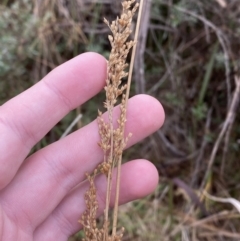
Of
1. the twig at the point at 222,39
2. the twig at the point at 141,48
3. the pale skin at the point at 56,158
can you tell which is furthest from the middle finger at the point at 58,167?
the twig at the point at 222,39

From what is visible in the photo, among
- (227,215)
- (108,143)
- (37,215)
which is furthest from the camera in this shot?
(227,215)

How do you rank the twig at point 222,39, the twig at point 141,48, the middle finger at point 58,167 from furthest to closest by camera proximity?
the twig at point 222,39 → the twig at point 141,48 → the middle finger at point 58,167

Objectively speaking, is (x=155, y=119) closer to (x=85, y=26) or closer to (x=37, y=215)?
(x=37, y=215)

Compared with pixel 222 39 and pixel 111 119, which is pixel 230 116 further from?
pixel 111 119

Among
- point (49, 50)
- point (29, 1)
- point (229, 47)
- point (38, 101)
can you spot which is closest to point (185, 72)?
point (229, 47)

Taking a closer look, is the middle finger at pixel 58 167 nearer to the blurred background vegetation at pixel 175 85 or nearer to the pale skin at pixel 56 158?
the pale skin at pixel 56 158

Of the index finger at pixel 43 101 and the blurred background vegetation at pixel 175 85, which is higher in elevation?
the index finger at pixel 43 101

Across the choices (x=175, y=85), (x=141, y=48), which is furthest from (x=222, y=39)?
(x=141, y=48)

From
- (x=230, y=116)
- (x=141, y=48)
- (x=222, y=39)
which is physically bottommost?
(x=230, y=116)
